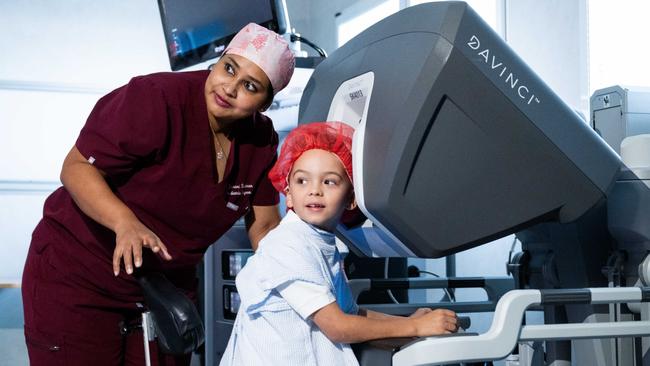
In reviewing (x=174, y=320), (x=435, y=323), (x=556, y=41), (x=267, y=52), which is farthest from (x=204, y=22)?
(x=435, y=323)

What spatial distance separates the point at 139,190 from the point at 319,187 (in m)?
0.39

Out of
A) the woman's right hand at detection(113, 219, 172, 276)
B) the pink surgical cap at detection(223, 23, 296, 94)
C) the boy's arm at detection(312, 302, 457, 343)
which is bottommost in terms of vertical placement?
the boy's arm at detection(312, 302, 457, 343)

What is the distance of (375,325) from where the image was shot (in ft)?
3.92

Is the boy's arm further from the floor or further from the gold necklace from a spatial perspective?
the floor

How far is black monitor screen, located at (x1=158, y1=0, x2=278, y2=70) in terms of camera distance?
9.07 feet

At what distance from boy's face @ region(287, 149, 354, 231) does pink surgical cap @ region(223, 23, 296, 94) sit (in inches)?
8.4

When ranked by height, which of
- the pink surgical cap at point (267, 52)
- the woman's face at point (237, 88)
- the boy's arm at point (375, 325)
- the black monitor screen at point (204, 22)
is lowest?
the boy's arm at point (375, 325)

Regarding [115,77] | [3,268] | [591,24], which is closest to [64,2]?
[115,77]

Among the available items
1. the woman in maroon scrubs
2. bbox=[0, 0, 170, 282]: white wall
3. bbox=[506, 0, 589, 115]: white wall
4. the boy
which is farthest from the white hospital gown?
bbox=[0, 0, 170, 282]: white wall

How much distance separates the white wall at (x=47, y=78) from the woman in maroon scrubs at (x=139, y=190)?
2.88m

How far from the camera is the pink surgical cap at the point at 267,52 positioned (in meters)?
1.45

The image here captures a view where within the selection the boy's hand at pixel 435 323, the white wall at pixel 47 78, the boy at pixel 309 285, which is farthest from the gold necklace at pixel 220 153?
the white wall at pixel 47 78

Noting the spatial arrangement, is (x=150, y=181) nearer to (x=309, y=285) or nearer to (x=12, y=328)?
(x=309, y=285)

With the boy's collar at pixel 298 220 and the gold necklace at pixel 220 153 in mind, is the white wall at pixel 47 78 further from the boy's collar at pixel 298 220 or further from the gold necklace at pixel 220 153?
the boy's collar at pixel 298 220
